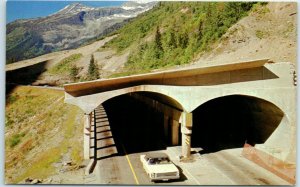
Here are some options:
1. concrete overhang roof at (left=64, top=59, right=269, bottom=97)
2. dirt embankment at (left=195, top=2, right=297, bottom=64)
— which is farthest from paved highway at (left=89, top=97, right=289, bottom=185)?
dirt embankment at (left=195, top=2, right=297, bottom=64)

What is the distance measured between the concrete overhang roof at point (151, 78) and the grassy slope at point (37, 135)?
4.99 meters

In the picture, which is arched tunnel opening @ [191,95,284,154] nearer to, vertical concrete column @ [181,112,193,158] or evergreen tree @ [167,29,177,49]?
vertical concrete column @ [181,112,193,158]

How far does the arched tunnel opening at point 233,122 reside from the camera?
2858cm

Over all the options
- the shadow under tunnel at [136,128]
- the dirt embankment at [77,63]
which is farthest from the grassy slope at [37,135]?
the dirt embankment at [77,63]

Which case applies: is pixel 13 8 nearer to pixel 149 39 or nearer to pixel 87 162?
pixel 87 162

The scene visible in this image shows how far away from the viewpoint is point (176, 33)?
70188mm

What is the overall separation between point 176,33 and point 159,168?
164ft

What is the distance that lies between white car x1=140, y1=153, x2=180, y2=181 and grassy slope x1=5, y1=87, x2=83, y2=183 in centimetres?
487

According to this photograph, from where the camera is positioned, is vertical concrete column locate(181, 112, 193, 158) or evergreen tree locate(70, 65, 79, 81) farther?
evergreen tree locate(70, 65, 79, 81)

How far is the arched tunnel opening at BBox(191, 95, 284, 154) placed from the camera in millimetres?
28578

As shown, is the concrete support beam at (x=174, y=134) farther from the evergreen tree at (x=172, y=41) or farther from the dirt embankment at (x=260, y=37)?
the evergreen tree at (x=172, y=41)

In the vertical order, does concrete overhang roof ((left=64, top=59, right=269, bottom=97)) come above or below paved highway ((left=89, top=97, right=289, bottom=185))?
above

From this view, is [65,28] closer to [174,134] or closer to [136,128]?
[136,128]

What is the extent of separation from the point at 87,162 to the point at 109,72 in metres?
48.5
